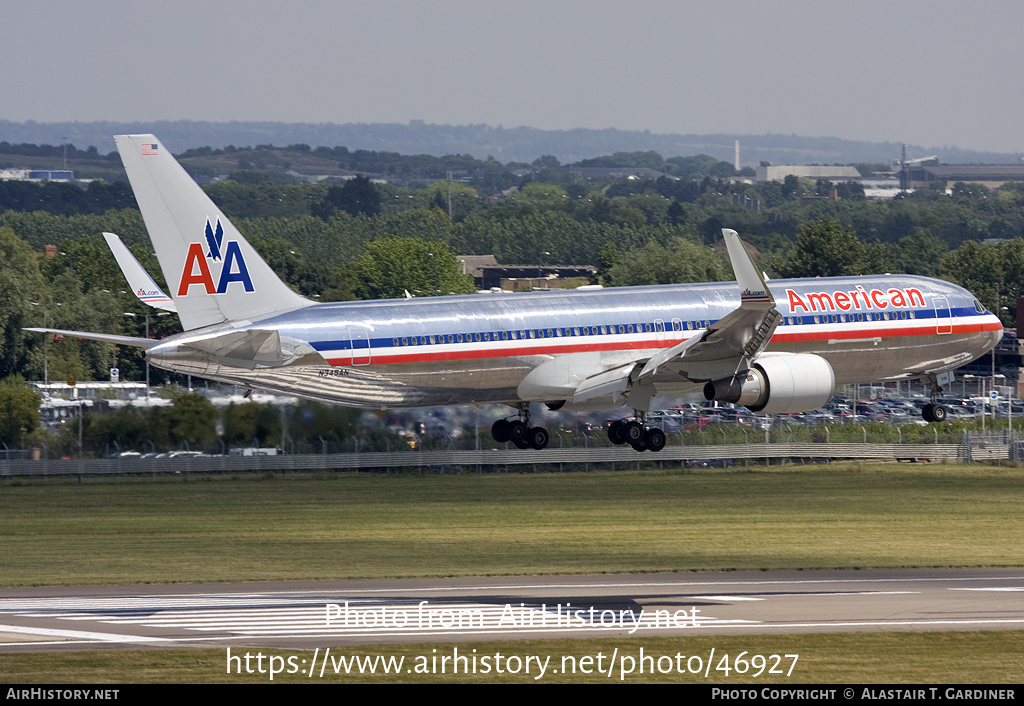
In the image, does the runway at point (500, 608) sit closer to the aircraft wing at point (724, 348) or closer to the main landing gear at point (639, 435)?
the aircraft wing at point (724, 348)

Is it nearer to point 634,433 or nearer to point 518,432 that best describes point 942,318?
point 634,433

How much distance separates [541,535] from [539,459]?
23.9m

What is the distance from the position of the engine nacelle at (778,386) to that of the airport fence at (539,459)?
30.6 m

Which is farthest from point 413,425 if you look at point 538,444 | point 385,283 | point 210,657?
point 385,283

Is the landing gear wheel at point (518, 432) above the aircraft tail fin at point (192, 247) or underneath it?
underneath

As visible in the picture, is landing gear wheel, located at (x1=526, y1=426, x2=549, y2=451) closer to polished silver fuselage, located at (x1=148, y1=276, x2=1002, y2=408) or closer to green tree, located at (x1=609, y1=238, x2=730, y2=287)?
polished silver fuselage, located at (x1=148, y1=276, x2=1002, y2=408)

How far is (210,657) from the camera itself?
1307 inches

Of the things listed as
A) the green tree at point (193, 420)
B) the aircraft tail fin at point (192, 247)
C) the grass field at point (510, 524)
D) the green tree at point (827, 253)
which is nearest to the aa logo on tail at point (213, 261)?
the aircraft tail fin at point (192, 247)

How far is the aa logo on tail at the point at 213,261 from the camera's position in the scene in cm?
5059

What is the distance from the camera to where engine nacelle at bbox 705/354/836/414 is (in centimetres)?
5247

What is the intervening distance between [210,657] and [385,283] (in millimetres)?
157723

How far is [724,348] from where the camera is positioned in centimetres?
5200

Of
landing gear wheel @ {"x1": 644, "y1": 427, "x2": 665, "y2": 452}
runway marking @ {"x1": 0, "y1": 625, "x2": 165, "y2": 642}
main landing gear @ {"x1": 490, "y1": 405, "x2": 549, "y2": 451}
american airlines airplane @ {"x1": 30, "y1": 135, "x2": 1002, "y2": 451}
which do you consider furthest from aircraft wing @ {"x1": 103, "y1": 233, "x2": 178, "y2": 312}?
runway marking @ {"x1": 0, "y1": 625, "x2": 165, "y2": 642}

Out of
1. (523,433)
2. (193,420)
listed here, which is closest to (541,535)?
(523,433)
